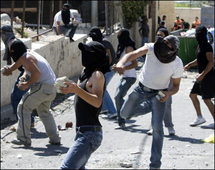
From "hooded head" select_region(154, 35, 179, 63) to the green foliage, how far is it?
21258mm

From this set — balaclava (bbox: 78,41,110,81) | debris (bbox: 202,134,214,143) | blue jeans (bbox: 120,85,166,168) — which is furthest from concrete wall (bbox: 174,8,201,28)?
balaclava (bbox: 78,41,110,81)

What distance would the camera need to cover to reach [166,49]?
9.97 feet

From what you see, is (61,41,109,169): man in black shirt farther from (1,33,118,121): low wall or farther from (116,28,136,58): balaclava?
(1,33,118,121): low wall

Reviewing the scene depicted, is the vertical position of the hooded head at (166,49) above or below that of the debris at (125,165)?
above

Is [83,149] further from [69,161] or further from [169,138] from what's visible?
[169,138]

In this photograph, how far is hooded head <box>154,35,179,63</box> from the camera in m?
3.00

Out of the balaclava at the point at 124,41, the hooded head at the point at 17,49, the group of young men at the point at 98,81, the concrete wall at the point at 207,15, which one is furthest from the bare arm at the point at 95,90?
the concrete wall at the point at 207,15

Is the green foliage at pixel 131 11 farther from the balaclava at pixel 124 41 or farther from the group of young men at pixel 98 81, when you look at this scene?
the group of young men at pixel 98 81

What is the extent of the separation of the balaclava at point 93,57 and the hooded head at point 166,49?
1.42 meters

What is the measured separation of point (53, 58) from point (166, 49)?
9.04 metres

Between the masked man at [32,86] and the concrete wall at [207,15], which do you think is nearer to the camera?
the masked man at [32,86]

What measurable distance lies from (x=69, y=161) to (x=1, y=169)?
3721mm

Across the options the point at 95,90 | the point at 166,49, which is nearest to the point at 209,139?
the point at 95,90

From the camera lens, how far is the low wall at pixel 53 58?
11117 millimetres
